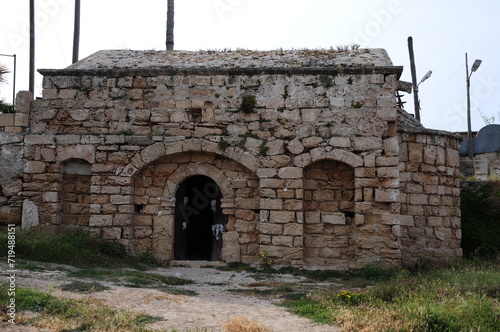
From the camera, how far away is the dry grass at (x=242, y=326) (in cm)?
445

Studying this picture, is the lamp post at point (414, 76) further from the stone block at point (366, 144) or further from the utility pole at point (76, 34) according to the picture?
the utility pole at point (76, 34)

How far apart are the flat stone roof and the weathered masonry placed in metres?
0.12

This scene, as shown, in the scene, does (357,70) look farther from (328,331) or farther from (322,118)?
(328,331)

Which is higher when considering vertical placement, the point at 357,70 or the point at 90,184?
the point at 357,70

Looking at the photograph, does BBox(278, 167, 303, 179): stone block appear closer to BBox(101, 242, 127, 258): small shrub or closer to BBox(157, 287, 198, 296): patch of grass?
BBox(157, 287, 198, 296): patch of grass

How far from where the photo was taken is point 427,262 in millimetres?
9367

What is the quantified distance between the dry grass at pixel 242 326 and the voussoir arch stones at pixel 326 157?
4827 mm

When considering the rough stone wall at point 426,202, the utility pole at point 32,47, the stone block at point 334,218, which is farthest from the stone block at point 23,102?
the utility pole at point 32,47

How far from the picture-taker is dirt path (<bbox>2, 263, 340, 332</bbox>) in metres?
4.81

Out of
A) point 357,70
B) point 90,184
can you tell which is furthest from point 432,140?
point 90,184

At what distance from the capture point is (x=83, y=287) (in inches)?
231

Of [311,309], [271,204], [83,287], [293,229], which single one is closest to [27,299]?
[83,287]

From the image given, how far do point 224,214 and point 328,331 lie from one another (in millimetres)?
5096

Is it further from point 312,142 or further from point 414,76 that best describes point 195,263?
point 414,76
